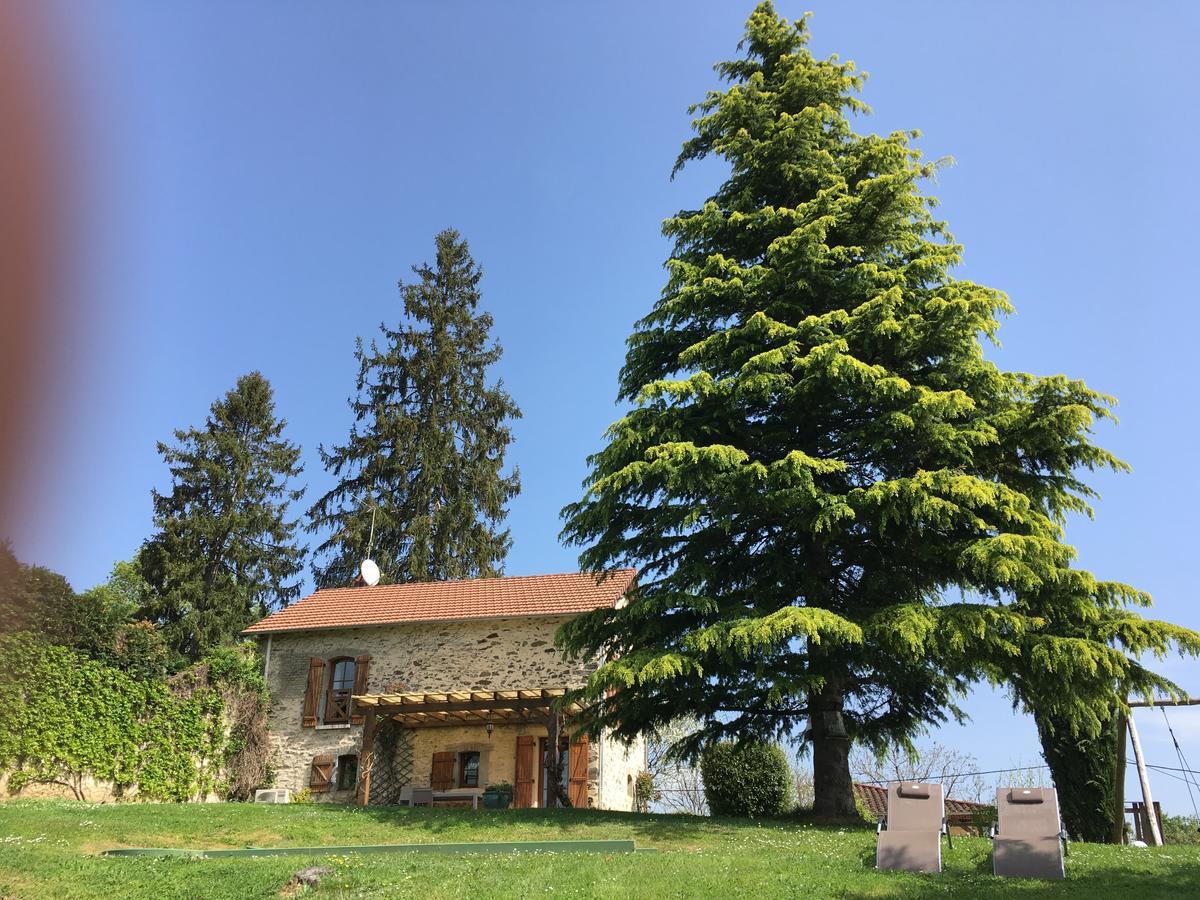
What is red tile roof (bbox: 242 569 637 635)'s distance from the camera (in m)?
18.5

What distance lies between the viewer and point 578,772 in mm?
16484

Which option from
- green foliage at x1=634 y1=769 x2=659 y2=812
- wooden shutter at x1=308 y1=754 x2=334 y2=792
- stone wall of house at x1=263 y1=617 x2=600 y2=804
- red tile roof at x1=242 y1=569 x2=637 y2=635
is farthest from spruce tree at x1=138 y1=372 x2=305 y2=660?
green foliage at x1=634 y1=769 x2=659 y2=812

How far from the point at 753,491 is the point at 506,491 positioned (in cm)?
1840

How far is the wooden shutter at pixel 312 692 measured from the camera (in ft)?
61.3

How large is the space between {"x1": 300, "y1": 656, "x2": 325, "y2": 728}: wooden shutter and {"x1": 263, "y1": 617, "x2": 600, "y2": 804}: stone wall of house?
14 cm

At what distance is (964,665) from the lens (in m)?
10.4

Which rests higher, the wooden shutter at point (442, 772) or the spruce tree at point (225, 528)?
the spruce tree at point (225, 528)

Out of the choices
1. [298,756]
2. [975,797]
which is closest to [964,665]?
[298,756]

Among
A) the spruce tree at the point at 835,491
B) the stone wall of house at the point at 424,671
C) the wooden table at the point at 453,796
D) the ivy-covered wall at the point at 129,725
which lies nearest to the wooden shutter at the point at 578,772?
the stone wall of house at the point at 424,671

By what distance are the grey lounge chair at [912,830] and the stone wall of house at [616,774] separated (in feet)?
26.6

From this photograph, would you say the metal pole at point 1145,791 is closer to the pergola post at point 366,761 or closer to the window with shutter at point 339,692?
the pergola post at point 366,761

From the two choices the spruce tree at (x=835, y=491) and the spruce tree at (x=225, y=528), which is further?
the spruce tree at (x=225, y=528)

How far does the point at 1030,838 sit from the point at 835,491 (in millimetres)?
5155

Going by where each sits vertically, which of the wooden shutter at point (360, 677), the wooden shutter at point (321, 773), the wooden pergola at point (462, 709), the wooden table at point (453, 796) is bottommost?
the wooden table at point (453, 796)
